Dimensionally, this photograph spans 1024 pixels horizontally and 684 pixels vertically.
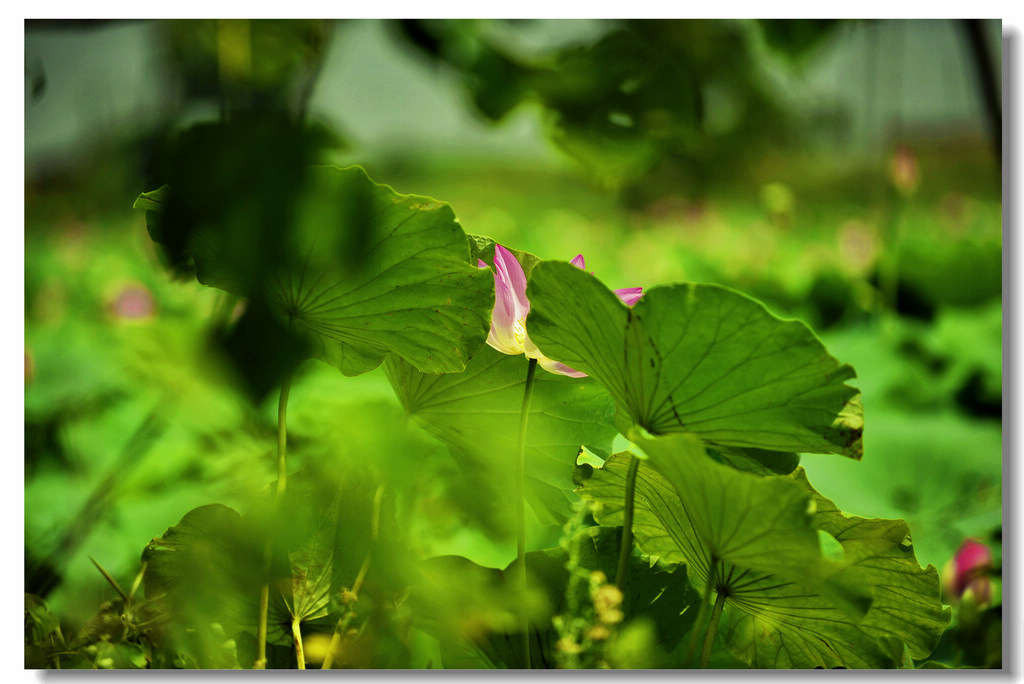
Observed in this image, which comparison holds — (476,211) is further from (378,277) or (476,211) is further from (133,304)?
(378,277)

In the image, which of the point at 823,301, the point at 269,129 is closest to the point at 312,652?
the point at 269,129

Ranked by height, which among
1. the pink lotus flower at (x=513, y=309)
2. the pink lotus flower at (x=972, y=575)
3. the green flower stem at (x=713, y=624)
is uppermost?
the pink lotus flower at (x=513, y=309)

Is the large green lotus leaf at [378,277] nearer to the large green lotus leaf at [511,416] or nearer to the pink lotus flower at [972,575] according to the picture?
the large green lotus leaf at [511,416]

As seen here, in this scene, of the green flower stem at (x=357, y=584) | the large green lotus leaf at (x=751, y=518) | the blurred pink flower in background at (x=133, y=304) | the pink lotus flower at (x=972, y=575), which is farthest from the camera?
A: the blurred pink flower in background at (x=133, y=304)

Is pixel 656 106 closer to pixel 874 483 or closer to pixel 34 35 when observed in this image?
pixel 34 35

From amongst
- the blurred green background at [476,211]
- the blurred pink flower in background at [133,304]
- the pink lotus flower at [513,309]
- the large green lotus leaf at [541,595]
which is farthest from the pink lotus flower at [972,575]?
the blurred pink flower in background at [133,304]

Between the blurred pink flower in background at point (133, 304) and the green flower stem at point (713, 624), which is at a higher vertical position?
the green flower stem at point (713, 624)

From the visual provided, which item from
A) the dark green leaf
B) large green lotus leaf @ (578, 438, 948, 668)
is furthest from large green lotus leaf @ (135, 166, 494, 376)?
large green lotus leaf @ (578, 438, 948, 668)
